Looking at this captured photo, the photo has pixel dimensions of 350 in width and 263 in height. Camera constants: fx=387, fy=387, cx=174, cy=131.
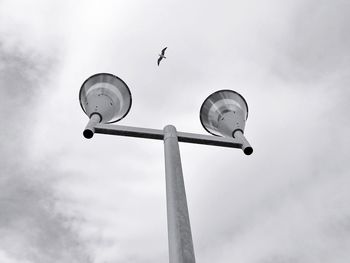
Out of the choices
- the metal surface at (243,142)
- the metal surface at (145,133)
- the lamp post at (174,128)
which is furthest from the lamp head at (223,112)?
the metal surface at (145,133)

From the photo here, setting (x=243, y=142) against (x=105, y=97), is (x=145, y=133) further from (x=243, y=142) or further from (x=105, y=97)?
(x=243, y=142)

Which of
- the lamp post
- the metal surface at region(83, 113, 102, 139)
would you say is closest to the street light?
the lamp post

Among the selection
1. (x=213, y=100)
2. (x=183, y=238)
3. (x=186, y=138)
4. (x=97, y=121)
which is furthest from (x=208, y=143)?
(x=183, y=238)

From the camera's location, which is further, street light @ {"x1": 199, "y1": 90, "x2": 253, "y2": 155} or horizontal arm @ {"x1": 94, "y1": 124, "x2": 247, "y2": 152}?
street light @ {"x1": 199, "y1": 90, "x2": 253, "y2": 155}

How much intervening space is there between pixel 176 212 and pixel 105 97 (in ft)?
7.77

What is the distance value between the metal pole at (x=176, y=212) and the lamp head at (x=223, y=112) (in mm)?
1287

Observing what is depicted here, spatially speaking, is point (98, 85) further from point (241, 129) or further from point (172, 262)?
point (172, 262)

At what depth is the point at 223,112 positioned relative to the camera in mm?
5770

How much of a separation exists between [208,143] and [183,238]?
6.19 ft

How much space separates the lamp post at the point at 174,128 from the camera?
3593 millimetres

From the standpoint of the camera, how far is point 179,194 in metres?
3.85

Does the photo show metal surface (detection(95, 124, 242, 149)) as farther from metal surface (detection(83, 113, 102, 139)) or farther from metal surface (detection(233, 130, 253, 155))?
metal surface (detection(233, 130, 253, 155))

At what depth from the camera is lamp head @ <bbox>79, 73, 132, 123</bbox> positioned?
5309 mm

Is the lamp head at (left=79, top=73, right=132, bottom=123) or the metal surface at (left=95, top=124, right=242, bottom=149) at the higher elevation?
the lamp head at (left=79, top=73, right=132, bottom=123)
